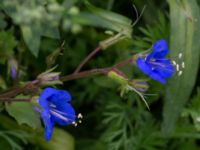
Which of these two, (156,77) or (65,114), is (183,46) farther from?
(65,114)

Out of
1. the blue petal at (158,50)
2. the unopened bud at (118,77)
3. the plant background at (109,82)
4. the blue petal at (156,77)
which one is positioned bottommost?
the plant background at (109,82)

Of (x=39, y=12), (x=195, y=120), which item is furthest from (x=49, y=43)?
(x=39, y=12)

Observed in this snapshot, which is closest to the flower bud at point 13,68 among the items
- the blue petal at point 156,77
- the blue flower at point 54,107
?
the blue flower at point 54,107

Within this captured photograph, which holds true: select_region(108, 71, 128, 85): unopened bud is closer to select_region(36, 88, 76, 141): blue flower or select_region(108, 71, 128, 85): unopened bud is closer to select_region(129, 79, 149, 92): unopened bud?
select_region(129, 79, 149, 92): unopened bud

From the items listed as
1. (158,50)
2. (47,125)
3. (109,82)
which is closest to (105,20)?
(158,50)

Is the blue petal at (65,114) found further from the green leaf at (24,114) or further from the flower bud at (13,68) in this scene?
the flower bud at (13,68)

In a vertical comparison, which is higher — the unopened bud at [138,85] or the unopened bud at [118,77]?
the unopened bud at [118,77]

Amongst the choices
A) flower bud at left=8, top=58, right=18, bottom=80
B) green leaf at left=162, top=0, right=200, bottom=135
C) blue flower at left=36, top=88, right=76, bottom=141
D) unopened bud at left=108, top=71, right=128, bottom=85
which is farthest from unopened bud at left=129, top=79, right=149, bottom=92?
flower bud at left=8, top=58, right=18, bottom=80
